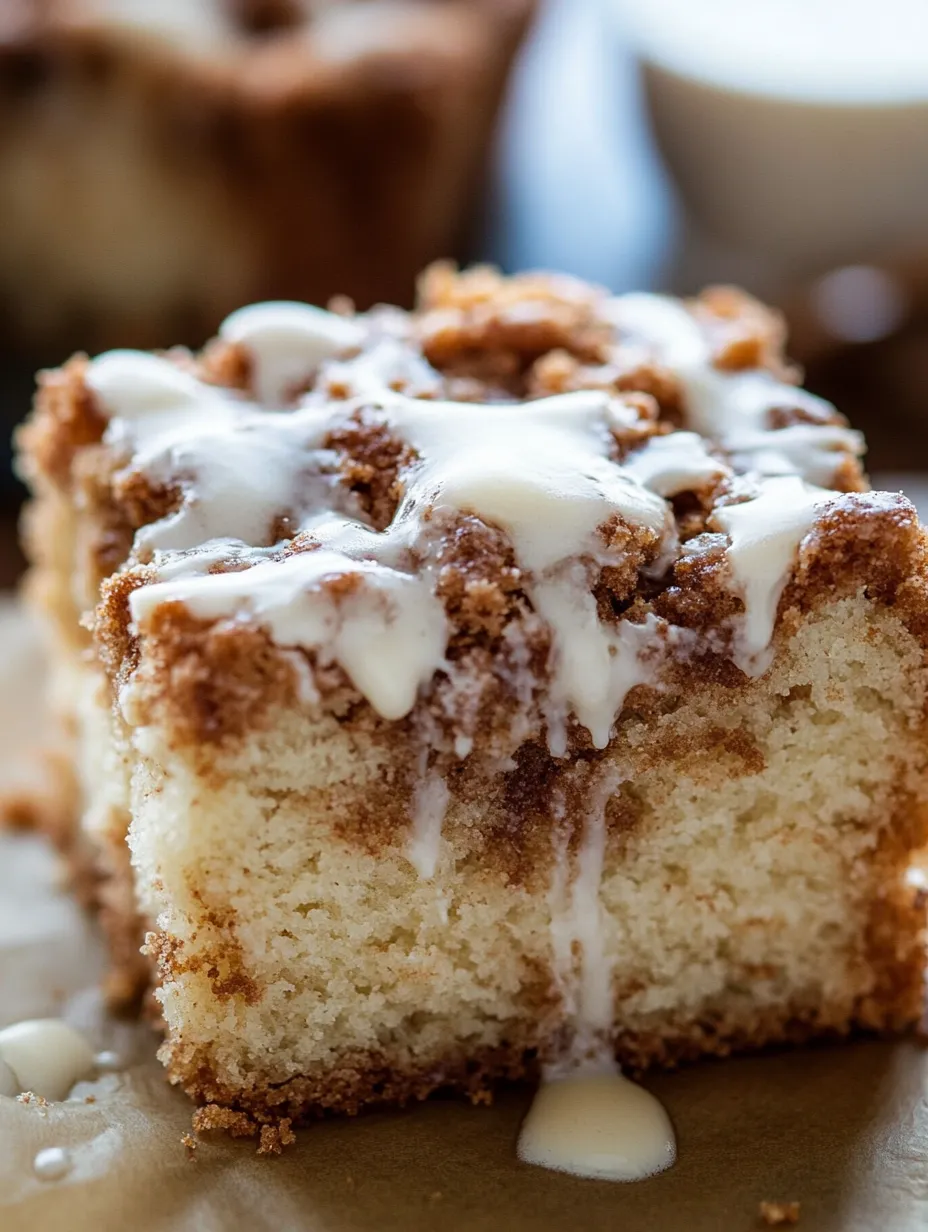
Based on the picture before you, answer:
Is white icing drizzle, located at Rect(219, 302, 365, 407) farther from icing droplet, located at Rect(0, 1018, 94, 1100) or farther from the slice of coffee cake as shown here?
icing droplet, located at Rect(0, 1018, 94, 1100)

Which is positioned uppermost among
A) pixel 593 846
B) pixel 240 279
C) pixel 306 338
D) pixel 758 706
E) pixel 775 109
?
pixel 775 109

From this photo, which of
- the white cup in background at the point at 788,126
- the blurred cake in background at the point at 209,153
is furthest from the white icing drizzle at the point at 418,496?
the white cup in background at the point at 788,126

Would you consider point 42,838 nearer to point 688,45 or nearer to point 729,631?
point 729,631

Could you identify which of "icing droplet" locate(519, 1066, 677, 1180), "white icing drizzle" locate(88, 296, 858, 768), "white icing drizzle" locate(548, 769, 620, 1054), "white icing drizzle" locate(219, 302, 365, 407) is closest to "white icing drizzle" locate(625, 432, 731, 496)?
"white icing drizzle" locate(88, 296, 858, 768)

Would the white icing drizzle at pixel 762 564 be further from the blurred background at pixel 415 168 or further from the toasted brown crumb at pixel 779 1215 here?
the blurred background at pixel 415 168

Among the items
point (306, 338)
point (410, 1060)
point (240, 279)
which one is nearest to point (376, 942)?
point (410, 1060)

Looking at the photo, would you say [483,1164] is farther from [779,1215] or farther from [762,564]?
[762,564]
